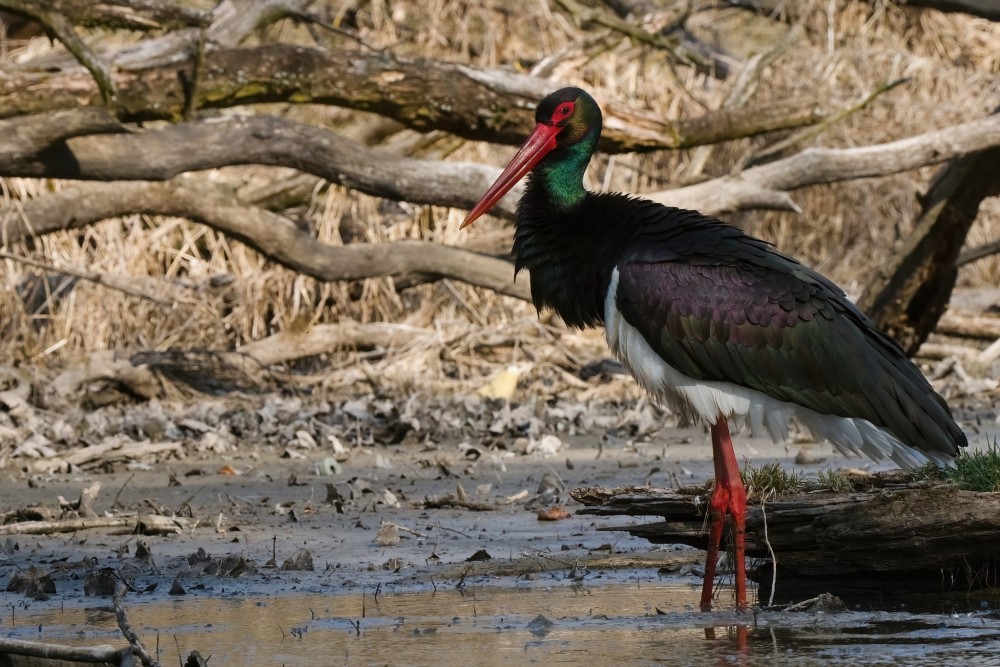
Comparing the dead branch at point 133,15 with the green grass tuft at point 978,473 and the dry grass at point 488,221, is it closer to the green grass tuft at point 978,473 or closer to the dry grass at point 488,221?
the dry grass at point 488,221

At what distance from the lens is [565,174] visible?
5348 mm

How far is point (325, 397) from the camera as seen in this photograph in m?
8.99

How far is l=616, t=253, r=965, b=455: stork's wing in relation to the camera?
4.73 metres

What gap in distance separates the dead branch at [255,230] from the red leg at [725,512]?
3336 millimetres

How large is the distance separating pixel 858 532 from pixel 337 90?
4354mm

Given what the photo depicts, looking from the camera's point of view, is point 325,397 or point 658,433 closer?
point 658,433

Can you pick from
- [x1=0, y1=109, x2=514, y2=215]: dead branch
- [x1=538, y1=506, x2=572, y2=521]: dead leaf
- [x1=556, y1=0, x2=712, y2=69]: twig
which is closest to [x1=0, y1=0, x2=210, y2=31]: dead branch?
[x1=0, y1=109, x2=514, y2=215]: dead branch

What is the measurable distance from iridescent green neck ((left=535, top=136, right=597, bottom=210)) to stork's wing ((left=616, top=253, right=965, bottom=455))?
1.79 ft

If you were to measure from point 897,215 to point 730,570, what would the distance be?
744 cm

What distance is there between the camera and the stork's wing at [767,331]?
15.5ft

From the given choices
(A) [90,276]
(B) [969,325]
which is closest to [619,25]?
(B) [969,325]

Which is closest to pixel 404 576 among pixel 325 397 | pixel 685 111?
pixel 325 397

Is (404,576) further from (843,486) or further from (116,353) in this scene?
(116,353)

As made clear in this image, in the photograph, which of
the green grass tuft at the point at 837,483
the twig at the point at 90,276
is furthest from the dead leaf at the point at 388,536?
the twig at the point at 90,276
